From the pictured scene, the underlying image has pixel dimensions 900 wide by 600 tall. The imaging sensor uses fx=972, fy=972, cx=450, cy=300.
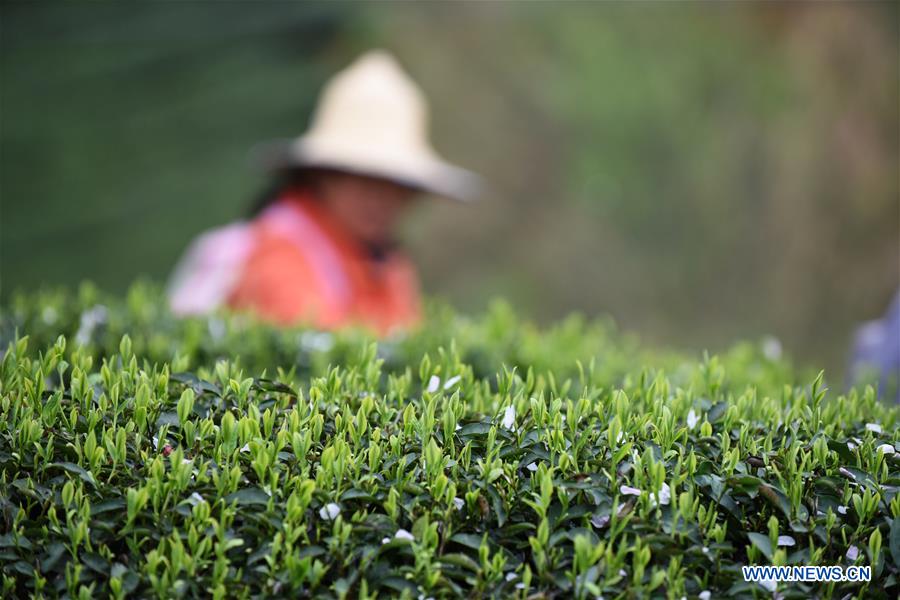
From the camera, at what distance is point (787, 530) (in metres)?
1.72

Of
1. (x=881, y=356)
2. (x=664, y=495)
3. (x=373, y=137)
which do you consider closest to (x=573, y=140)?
(x=373, y=137)

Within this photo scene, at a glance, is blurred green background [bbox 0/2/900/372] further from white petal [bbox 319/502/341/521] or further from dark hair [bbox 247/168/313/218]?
white petal [bbox 319/502/341/521]

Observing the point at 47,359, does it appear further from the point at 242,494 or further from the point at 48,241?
the point at 48,241

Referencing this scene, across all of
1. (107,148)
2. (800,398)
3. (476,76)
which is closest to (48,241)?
(107,148)

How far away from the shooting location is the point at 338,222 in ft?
15.7

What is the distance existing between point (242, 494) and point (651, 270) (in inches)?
313

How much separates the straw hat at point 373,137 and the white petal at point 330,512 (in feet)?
10.4

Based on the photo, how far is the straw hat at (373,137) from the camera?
15.5 ft

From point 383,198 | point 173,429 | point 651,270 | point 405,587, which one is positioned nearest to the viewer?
point 405,587

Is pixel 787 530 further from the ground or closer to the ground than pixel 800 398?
closer to the ground

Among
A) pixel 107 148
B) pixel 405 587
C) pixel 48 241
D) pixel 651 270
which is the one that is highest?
pixel 651 270

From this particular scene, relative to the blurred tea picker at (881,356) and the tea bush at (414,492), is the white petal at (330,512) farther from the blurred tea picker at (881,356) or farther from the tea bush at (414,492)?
the blurred tea picker at (881,356)

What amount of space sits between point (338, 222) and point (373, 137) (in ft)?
1.54

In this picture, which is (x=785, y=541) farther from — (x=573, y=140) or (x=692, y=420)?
(x=573, y=140)
